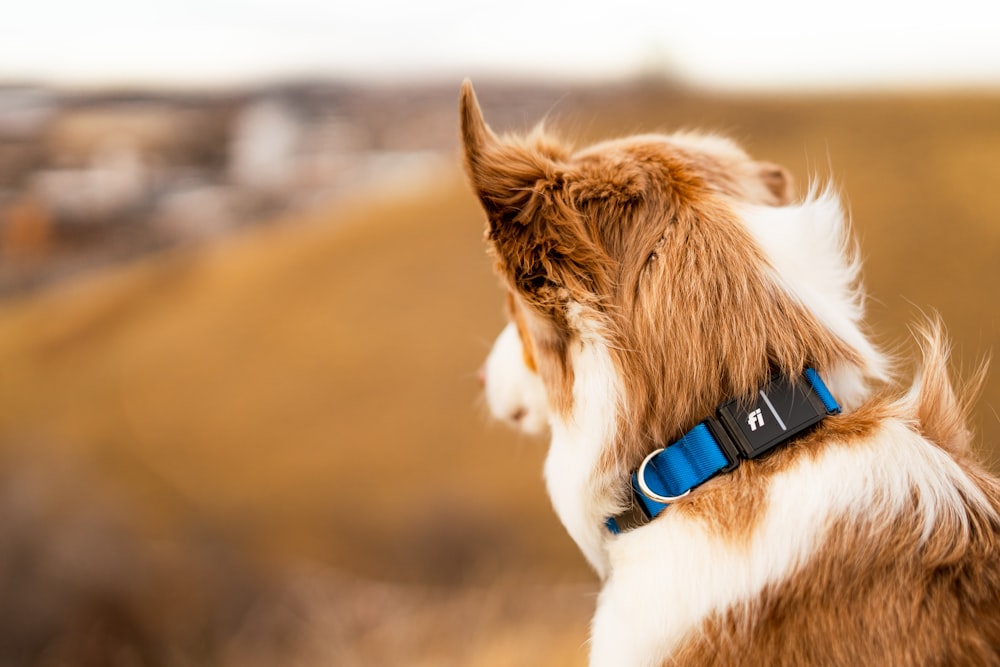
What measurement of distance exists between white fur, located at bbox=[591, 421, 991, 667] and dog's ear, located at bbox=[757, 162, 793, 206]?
83 cm

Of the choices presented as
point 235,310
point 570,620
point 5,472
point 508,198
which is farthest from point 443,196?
point 508,198

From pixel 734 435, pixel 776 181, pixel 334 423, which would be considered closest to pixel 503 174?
pixel 734 435

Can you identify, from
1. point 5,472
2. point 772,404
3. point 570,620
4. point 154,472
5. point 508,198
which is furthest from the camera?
point 154,472

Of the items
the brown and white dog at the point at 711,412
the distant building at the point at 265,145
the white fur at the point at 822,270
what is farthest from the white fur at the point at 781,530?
the distant building at the point at 265,145

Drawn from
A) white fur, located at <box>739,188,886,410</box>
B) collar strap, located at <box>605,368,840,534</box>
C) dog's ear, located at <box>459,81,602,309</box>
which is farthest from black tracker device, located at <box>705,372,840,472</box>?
dog's ear, located at <box>459,81,602,309</box>

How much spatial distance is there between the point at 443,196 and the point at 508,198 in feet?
76.7

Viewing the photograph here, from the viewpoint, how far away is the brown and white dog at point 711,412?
1.60m

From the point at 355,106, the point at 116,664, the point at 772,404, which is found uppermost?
the point at 355,106

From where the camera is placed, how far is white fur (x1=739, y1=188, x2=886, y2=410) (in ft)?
5.81

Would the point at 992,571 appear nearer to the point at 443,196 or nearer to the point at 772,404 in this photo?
the point at 772,404

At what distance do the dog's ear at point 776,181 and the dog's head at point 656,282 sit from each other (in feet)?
0.86

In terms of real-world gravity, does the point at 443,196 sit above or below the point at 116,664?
above

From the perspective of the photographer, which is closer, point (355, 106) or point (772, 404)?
point (772, 404)

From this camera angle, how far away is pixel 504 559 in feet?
36.8
